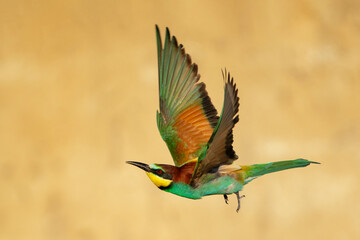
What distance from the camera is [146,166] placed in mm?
514

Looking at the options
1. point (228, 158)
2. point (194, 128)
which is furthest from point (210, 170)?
point (194, 128)

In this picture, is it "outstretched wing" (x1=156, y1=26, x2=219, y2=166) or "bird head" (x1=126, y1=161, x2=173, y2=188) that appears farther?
"outstretched wing" (x1=156, y1=26, x2=219, y2=166)

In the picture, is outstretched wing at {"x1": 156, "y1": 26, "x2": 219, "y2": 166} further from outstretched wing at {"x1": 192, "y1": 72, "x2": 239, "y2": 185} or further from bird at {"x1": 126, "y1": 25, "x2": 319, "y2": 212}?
outstretched wing at {"x1": 192, "y1": 72, "x2": 239, "y2": 185}

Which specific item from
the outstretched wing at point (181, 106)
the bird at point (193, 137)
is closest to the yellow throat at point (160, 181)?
the bird at point (193, 137)

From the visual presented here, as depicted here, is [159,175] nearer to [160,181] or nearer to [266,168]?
[160,181]

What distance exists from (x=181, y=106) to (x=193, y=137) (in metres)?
0.05

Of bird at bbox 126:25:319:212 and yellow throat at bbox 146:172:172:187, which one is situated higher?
bird at bbox 126:25:319:212


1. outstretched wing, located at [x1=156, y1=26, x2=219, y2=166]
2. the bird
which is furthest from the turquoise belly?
outstretched wing, located at [x1=156, y1=26, x2=219, y2=166]

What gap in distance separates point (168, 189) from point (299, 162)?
0.14 m

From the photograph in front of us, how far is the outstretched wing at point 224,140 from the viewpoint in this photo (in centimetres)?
45

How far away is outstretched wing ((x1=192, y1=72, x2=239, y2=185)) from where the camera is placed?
0.45m

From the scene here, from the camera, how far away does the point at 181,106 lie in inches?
27.3

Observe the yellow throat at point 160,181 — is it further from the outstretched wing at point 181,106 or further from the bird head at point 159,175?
the outstretched wing at point 181,106

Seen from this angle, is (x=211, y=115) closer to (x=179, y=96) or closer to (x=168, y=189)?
(x=179, y=96)
